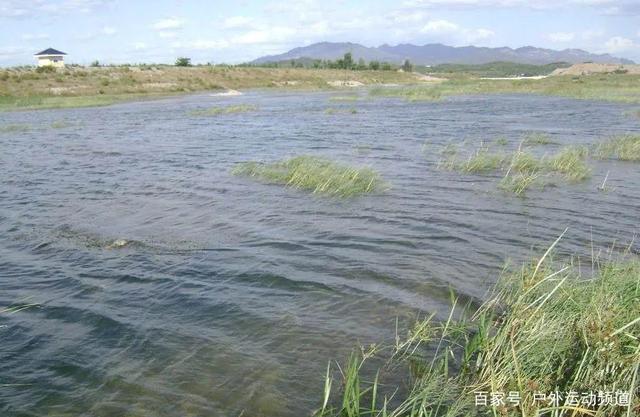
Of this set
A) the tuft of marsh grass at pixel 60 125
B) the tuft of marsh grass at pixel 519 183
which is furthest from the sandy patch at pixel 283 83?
the tuft of marsh grass at pixel 519 183

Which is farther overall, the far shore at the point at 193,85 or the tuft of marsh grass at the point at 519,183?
the far shore at the point at 193,85

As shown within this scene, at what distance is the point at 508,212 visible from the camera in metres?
11.3

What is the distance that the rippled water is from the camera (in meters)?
5.64

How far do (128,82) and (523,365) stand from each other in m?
70.4

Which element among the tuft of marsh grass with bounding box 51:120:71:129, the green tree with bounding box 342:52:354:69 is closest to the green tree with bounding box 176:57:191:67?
the green tree with bounding box 342:52:354:69

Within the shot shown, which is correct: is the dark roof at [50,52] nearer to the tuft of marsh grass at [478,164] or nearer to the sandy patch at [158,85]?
the sandy patch at [158,85]

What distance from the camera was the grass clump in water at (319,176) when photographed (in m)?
13.5

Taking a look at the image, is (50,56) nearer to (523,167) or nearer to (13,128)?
(13,128)

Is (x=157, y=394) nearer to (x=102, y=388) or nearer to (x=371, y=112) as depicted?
(x=102, y=388)

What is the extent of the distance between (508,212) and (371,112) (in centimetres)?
2631

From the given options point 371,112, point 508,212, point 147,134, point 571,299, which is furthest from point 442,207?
point 371,112

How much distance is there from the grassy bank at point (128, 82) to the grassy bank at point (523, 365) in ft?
158

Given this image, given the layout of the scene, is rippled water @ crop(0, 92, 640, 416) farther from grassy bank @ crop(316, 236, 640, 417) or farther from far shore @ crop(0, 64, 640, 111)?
far shore @ crop(0, 64, 640, 111)

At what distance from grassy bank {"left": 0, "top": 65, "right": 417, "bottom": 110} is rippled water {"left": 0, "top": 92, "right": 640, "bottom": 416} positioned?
127ft
